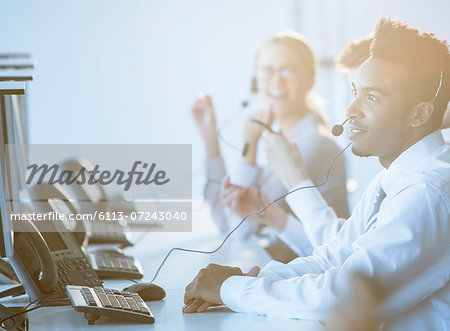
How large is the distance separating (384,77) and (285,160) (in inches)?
28.5

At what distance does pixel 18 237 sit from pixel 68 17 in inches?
130

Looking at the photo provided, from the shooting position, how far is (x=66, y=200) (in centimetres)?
177

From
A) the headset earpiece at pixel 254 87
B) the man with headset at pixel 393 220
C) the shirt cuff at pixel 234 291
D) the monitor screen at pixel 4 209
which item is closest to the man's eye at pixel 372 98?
the man with headset at pixel 393 220

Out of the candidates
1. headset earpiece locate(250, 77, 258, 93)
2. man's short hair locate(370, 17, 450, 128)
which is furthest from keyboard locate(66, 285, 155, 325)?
headset earpiece locate(250, 77, 258, 93)

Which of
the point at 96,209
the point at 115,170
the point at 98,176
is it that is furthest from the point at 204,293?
the point at 115,170

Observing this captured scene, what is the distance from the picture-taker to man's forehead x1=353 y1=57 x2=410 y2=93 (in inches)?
46.8

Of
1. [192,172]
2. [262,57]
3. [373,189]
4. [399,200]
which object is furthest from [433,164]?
[192,172]

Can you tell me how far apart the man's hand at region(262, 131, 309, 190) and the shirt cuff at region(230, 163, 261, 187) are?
539mm

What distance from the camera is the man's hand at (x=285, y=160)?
1.85 metres

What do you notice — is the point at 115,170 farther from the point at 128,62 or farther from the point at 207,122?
the point at 128,62

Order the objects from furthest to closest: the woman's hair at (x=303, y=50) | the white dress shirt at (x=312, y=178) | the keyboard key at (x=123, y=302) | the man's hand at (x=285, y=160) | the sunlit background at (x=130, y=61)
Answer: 1. the sunlit background at (x=130, y=61)
2. the woman's hair at (x=303, y=50)
3. the white dress shirt at (x=312, y=178)
4. the man's hand at (x=285, y=160)
5. the keyboard key at (x=123, y=302)

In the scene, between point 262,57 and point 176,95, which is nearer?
point 262,57

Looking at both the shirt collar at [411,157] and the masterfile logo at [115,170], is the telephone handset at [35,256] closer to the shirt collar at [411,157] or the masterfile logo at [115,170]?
the masterfile logo at [115,170]

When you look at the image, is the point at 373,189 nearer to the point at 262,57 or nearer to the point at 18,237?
the point at 18,237
